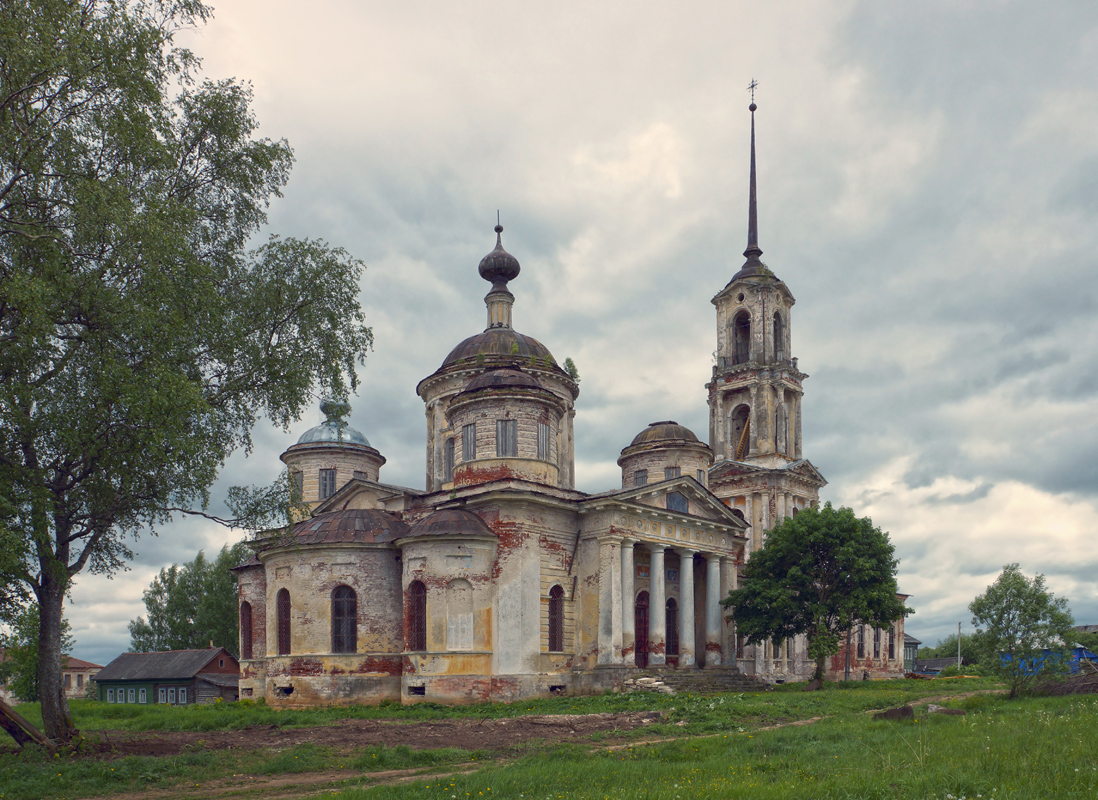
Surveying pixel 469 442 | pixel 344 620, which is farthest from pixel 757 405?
pixel 344 620

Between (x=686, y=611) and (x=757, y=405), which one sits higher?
(x=757, y=405)

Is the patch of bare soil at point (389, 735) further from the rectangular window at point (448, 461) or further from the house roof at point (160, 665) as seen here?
the house roof at point (160, 665)

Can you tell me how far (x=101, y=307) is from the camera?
528 inches

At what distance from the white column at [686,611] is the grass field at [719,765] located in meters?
11.4

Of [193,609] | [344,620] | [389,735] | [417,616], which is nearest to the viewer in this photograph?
[389,735]

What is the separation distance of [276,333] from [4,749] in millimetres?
8514

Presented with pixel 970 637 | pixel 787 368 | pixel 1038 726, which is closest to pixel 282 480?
pixel 1038 726

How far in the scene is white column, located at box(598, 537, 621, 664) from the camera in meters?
27.3

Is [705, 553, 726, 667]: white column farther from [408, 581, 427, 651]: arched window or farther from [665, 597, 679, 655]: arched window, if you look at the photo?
[408, 581, 427, 651]: arched window

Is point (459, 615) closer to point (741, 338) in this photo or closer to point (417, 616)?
point (417, 616)

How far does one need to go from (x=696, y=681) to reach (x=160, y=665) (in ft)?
90.3

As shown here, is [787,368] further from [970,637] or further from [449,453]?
[970,637]

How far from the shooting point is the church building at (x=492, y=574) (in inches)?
1019

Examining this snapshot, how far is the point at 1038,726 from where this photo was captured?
13.1 metres
